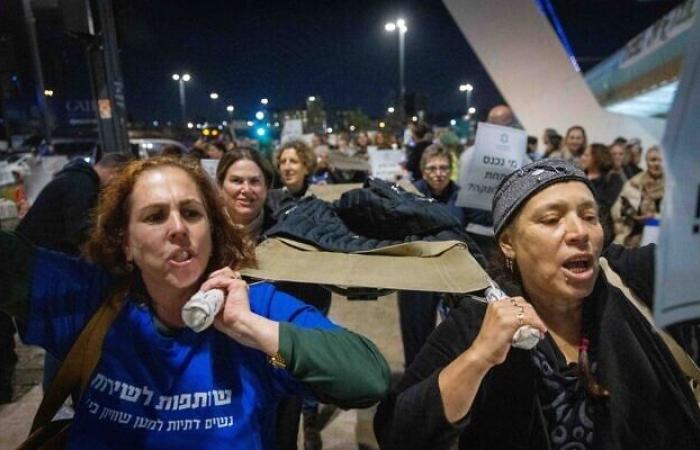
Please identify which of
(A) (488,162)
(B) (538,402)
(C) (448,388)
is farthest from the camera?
(A) (488,162)

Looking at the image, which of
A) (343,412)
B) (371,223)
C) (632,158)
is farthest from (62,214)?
(632,158)

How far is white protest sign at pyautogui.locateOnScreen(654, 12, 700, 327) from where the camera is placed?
847mm

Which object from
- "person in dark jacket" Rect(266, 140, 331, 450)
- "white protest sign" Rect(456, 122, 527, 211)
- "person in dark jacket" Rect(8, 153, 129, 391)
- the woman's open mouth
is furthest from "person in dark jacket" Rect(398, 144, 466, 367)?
"person in dark jacket" Rect(8, 153, 129, 391)

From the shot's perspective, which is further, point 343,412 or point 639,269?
point 343,412

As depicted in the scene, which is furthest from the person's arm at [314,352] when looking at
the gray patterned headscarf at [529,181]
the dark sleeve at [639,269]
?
the dark sleeve at [639,269]

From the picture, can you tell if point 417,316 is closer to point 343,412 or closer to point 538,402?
point 343,412

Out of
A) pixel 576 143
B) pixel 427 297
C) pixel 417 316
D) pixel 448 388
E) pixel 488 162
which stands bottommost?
pixel 417 316

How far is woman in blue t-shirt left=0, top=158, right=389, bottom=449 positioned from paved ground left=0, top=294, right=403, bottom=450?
2.25 meters

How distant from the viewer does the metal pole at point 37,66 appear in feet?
18.3

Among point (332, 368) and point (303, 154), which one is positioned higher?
point (303, 154)

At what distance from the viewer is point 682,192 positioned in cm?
87

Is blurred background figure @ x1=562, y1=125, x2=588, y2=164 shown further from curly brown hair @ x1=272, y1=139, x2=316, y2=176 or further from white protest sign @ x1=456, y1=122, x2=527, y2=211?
curly brown hair @ x1=272, y1=139, x2=316, y2=176

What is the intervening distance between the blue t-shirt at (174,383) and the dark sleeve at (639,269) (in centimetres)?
123

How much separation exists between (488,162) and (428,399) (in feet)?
9.47
